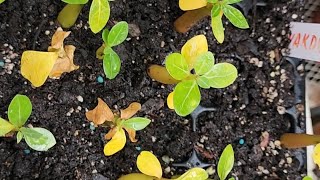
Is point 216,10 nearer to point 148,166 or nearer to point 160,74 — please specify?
point 160,74

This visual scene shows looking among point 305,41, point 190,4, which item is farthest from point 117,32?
point 305,41

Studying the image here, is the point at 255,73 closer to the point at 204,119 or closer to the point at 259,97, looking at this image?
the point at 259,97

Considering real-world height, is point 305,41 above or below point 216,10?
below

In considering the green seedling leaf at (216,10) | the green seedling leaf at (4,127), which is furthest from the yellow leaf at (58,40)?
the green seedling leaf at (216,10)

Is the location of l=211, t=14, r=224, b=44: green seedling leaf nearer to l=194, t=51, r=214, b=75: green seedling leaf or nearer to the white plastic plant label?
l=194, t=51, r=214, b=75: green seedling leaf

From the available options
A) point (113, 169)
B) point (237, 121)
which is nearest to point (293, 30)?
point (237, 121)

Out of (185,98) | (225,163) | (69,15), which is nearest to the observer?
(185,98)
